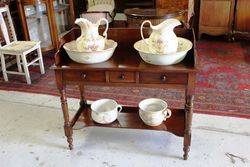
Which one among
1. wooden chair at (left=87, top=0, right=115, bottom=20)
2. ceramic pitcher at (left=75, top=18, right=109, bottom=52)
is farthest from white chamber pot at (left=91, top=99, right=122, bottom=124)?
wooden chair at (left=87, top=0, right=115, bottom=20)

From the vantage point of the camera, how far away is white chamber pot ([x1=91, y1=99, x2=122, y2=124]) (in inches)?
79.7

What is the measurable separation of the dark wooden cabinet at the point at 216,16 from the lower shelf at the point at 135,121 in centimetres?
259

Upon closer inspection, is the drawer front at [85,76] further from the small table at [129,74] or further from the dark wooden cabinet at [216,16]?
the dark wooden cabinet at [216,16]

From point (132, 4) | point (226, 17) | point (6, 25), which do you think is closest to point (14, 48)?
point (6, 25)

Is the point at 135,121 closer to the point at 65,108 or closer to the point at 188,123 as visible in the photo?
the point at 188,123

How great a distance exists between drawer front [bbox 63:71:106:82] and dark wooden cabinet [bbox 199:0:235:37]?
3.00m

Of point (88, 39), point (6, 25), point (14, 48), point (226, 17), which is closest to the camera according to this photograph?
point (88, 39)

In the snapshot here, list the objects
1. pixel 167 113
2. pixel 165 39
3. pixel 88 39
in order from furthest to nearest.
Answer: pixel 167 113 → pixel 88 39 → pixel 165 39

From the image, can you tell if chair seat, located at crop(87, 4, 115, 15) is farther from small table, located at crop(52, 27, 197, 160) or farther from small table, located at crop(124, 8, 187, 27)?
small table, located at crop(52, 27, 197, 160)

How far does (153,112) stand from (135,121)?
0.63 feet

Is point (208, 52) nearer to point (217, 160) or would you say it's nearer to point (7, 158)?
point (217, 160)

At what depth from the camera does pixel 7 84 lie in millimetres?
3271

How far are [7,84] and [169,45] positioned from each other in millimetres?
2242

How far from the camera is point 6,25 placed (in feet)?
11.4
